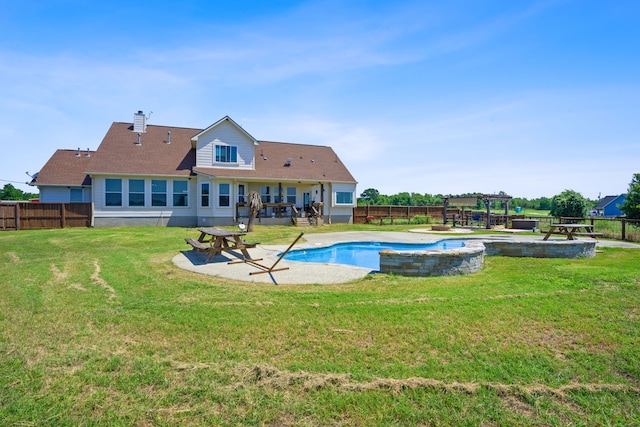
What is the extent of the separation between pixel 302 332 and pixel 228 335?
955 mm

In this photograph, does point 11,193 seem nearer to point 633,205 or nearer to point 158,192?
point 158,192

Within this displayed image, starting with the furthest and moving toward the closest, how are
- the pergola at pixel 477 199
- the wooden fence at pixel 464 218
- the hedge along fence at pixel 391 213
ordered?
the hedge along fence at pixel 391 213 < the pergola at pixel 477 199 < the wooden fence at pixel 464 218

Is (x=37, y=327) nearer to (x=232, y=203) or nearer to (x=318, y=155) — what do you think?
(x=232, y=203)

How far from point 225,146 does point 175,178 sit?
3790 millimetres

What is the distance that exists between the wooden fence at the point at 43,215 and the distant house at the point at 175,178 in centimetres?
73

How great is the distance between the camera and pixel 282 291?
6355 millimetres

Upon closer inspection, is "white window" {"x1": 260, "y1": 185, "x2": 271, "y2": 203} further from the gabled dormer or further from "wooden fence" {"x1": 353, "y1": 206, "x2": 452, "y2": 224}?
"wooden fence" {"x1": 353, "y1": 206, "x2": 452, "y2": 224}

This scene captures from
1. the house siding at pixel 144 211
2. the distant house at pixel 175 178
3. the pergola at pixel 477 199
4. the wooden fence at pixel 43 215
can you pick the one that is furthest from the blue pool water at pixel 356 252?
the wooden fence at pixel 43 215

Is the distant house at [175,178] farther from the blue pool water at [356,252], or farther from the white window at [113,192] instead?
the blue pool water at [356,252]

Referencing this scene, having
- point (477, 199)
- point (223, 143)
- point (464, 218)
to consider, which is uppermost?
point (223, 143)

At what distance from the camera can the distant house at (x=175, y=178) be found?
1986cm

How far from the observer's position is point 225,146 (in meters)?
22.0

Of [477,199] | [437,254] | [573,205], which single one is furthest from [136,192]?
[573,205]

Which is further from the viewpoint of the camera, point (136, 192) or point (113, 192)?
point (136, 192)
